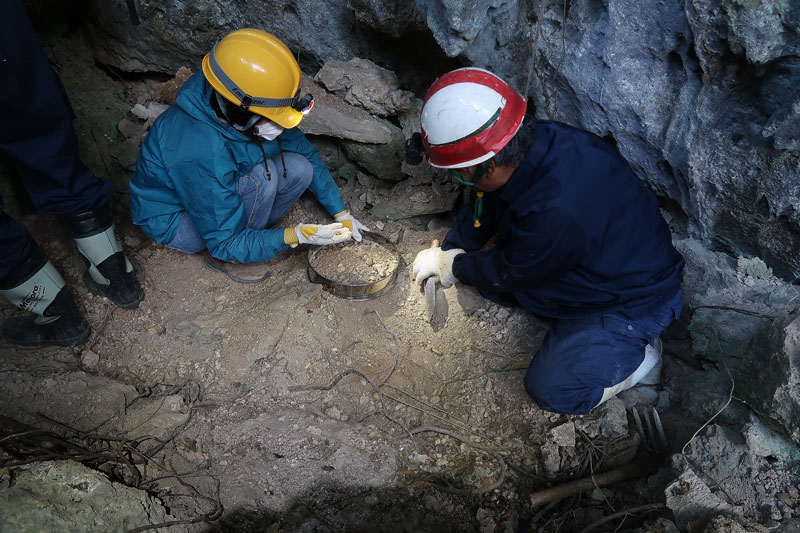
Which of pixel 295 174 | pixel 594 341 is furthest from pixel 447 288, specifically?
pixel 295 174

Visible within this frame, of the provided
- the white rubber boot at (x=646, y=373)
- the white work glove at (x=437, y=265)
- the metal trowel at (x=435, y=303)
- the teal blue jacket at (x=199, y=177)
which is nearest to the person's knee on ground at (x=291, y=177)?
the teal blue jacket at (x=199, y=177)

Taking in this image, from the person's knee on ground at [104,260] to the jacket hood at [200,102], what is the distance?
0.81 m

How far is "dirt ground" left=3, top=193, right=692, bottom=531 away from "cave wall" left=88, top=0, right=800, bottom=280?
1135mm

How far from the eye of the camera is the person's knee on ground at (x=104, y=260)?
9.48 feet

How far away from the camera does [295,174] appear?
128 inches

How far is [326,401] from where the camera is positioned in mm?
2684

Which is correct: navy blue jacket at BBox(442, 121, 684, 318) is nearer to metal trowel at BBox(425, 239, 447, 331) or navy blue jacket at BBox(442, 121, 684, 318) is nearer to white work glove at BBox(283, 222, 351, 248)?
metal trowel at BBox(425, 239, 447, 331)

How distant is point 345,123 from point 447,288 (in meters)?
1.34

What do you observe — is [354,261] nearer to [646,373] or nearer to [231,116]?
[231,116]

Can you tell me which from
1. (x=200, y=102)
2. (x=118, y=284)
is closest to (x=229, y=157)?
(x=200, y=102)

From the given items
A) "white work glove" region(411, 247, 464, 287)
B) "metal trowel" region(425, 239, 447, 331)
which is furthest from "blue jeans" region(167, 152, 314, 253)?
"metal trowel" region(425, 239, 447, 331)

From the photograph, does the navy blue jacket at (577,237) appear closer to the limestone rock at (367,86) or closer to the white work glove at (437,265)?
the white work glove at (437,265)

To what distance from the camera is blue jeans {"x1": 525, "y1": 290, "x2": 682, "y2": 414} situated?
2.56 metres

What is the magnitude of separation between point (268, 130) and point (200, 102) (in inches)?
14.0
